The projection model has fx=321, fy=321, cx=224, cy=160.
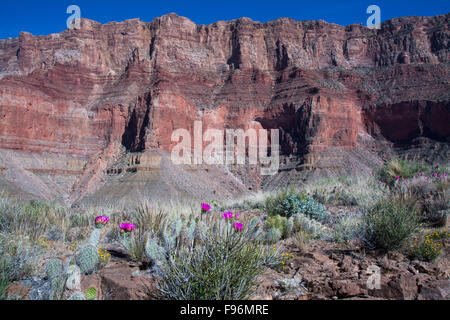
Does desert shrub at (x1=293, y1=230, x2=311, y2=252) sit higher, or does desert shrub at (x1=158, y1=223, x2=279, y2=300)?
desert shrub at (x1=158, y1=223, x2=279, y2=300)

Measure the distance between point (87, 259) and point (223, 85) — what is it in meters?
62.8

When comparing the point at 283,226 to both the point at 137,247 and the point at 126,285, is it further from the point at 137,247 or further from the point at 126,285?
the point at 126,285

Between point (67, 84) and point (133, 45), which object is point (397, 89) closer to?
point (133, 45)

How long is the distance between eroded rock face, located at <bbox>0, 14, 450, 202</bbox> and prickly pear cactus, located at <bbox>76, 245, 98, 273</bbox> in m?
43.0

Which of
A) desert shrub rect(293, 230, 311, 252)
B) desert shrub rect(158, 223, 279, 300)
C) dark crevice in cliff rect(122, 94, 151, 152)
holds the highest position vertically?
dark crevice in cliff rect(122, 94, 151, 152)

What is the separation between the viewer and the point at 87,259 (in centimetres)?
363

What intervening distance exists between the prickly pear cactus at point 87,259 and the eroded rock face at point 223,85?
43.0 meters

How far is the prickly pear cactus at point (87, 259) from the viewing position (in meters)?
3.59

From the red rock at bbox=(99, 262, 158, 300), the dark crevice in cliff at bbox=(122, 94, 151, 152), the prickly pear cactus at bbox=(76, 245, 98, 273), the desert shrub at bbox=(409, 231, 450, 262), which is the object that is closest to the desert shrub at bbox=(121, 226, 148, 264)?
the red rock at bbox=(99, 262, 158, 300)

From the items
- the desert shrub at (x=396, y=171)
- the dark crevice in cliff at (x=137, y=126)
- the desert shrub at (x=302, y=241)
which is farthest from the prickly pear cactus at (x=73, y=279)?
the dark crevice in cliff at (x=137, y=126)

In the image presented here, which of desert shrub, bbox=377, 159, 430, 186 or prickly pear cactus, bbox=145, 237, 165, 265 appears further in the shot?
desert shrub, bbox=377, 159, 430, 186

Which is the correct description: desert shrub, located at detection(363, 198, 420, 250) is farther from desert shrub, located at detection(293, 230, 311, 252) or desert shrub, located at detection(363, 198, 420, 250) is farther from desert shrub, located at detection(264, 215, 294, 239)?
desert shrub, located at detection(264, 215, 294, 239)

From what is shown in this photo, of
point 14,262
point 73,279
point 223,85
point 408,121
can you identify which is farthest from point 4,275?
point 223,85

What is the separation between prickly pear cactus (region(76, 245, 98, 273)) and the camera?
3.59 meters
